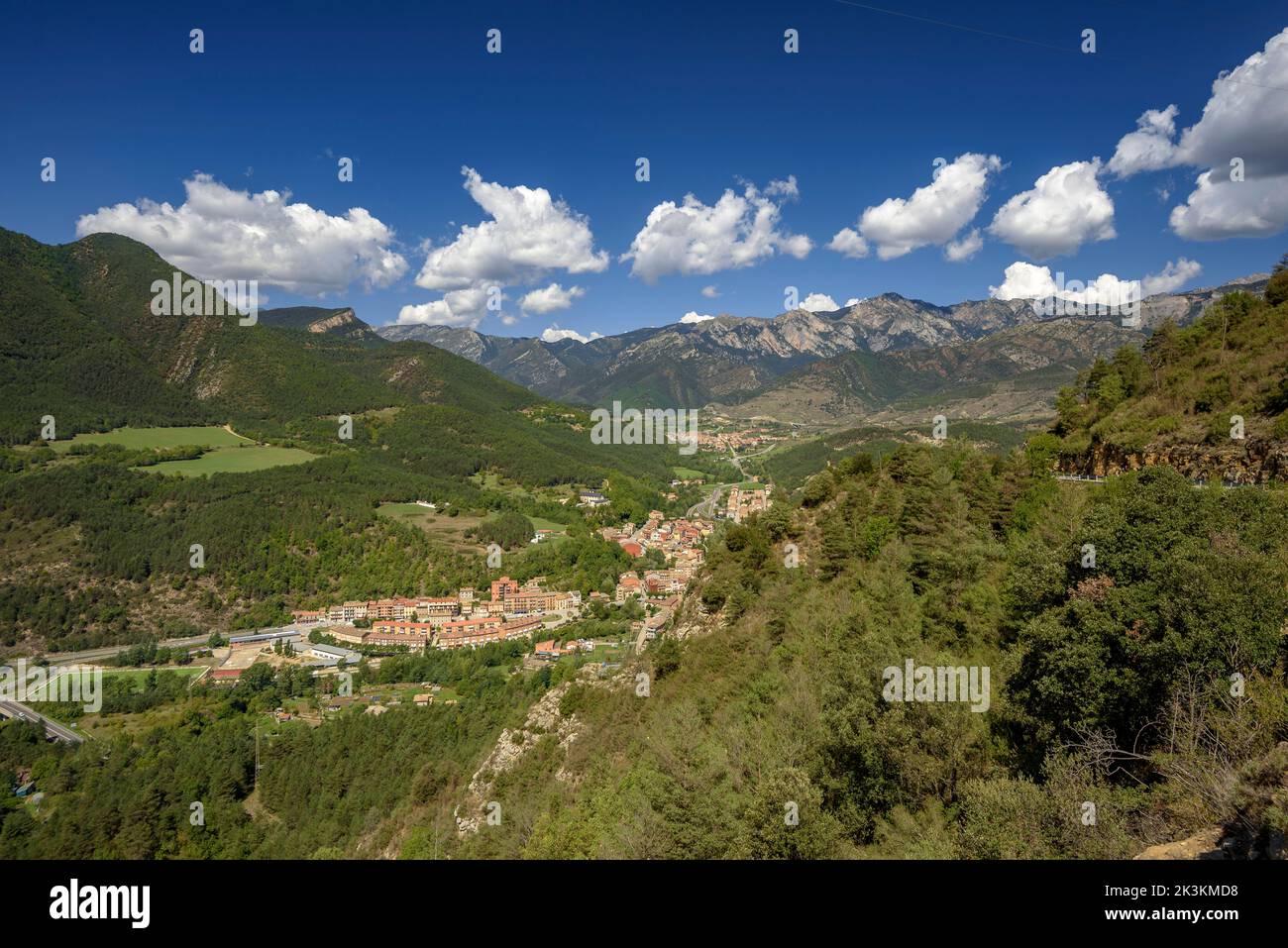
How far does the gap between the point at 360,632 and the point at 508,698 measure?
27.1 m

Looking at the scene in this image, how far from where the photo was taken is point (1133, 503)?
11.4 meters

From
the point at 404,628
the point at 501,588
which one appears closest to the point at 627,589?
the point at 501,588

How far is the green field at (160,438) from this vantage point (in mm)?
93875

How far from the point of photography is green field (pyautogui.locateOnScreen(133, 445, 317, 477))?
8738 centimetres

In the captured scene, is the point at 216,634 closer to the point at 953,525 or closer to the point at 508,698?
the point at 508,698

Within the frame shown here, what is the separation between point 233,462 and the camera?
9331 cm

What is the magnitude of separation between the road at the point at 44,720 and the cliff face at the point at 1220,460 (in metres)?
63.9

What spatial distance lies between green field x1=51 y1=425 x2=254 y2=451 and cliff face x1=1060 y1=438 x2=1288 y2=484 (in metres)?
123

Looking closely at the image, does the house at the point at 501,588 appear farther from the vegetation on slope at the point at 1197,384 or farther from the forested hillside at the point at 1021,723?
the vegetation on slope at the point at 1197,384

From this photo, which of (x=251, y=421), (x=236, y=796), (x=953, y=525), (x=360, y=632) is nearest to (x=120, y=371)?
(x=251, y=421)

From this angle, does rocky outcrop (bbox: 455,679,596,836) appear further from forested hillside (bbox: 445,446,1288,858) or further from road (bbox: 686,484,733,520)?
road (bbox: 686,484,733,520)

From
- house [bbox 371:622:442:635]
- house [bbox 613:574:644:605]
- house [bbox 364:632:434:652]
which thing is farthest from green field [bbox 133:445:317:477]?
house [bbox 613:574:644:605]

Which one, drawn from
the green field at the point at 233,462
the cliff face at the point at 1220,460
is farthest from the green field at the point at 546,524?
the cliff face at the point at 1220,460

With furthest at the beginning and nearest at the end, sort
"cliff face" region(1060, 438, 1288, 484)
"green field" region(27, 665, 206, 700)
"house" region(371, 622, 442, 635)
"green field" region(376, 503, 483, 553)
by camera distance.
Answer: "green field" region(376, 503, 483, 553)
"house" region(371, 622, 442, 635)
"green field" region(27, 665, 206, 700)
"cliff face" region(1060, 438, 1288, 484)
